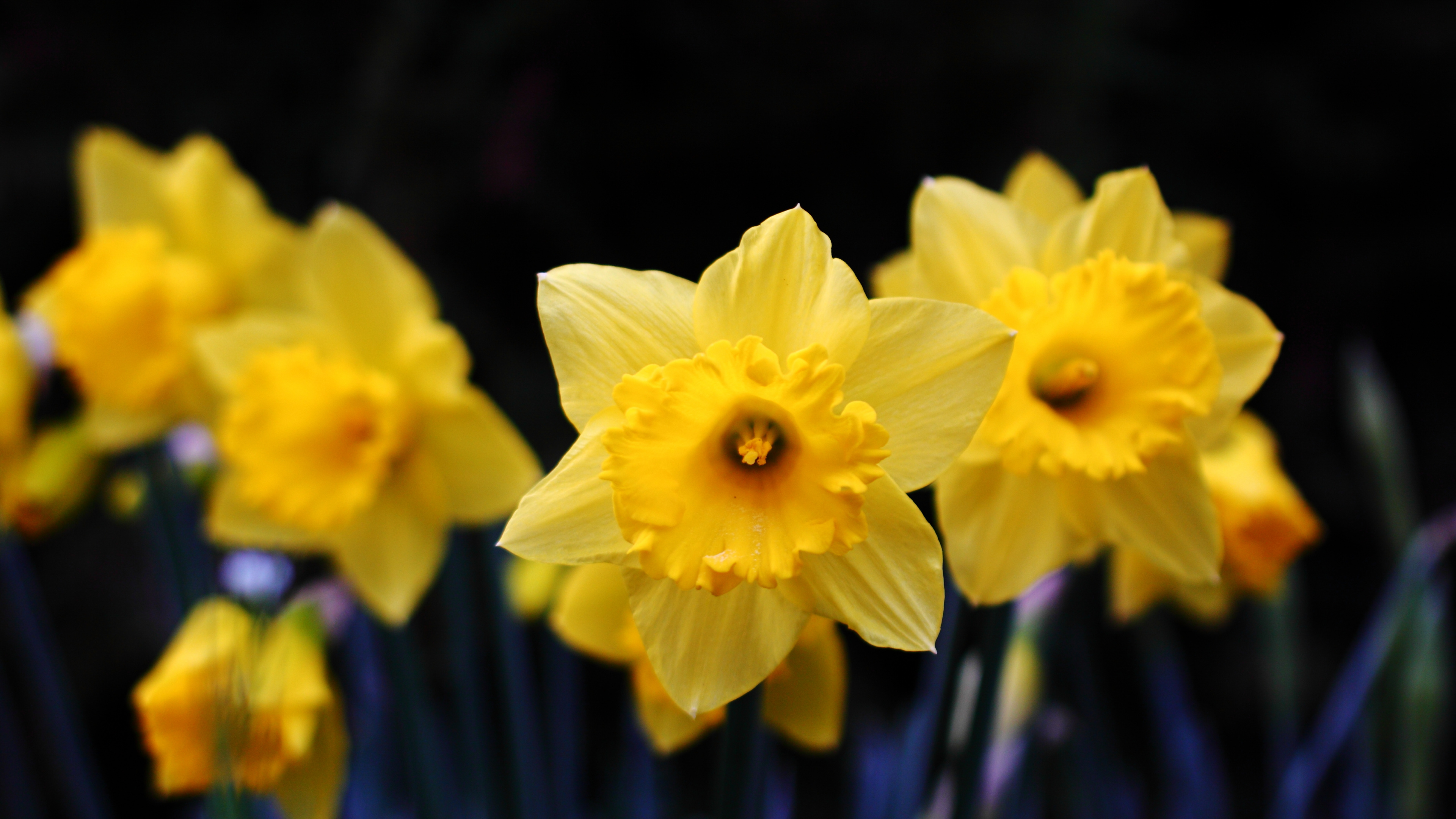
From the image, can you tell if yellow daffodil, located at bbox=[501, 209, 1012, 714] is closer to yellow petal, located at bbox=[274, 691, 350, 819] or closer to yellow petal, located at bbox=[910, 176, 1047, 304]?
yellow petal, located at bbox=[910, 176, 1047, 304]

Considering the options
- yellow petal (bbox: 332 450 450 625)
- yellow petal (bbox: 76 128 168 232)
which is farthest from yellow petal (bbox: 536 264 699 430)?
yellow petal (bbox: 76 128 168 232)

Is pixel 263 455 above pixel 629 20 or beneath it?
beneath

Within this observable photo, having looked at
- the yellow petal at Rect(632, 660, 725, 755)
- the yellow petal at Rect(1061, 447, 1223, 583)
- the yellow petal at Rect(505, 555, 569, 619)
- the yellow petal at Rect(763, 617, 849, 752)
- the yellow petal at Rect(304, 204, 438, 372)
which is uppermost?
the yellow petal at Rect(304, 204, 438, 372)

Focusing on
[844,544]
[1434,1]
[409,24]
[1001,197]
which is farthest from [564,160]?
[1434,1]

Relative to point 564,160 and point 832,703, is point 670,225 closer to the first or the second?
point 564,160

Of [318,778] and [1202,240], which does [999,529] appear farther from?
[318,778]

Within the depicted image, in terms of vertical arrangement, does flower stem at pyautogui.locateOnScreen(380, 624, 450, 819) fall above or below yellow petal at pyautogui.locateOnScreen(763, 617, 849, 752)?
below

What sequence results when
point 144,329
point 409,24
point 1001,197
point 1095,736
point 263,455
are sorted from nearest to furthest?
point 1001,197 < point 263,455 < point 144,329 < point 1095,736 < point 409,24
